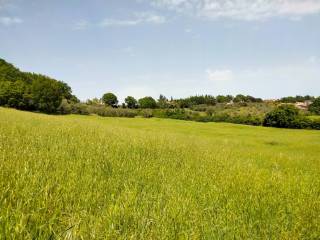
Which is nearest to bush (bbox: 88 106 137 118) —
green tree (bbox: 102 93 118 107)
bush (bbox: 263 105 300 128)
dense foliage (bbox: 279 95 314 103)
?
bush (bbox: 263 105 300 128)

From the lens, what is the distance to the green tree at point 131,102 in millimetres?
133500

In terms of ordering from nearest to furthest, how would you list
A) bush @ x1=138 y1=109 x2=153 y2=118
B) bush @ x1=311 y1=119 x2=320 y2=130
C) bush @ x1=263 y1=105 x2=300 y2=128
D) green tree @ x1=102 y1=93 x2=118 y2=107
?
bush @ x1=311 y1=119 x2=320 y2=130 → bush @ x1=263 y1=105 x2=300 y2=128 → bush @ x1=138 y1=109 x2=153 y2=118 → green tree @ x1=102 y1=93 x2=118 y2=107

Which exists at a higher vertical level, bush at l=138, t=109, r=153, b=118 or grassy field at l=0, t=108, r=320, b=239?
grassy field at l=0, t=108, r=320, b=239

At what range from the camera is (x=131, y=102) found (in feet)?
438

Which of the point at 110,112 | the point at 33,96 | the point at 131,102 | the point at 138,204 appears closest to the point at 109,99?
the point at 131,102

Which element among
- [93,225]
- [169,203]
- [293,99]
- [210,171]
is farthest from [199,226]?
[293,99]

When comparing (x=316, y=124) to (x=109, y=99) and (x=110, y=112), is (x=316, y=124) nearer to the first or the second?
(x=110, y=112)

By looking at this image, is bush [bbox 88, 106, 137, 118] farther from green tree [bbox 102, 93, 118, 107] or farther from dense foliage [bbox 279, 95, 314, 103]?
dense foliage [bbox 279, 95, 314, 103]

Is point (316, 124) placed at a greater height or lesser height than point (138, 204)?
lesser

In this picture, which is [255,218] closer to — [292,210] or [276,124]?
[292,210]

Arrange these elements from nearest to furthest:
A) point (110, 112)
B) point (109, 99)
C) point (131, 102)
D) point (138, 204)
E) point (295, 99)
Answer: point (138, 204) < point (110, 112) < point (131, 102) < point (109, 99) < point (295, 99)

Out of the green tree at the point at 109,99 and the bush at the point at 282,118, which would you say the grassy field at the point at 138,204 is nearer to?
the bush at the point at 282,118

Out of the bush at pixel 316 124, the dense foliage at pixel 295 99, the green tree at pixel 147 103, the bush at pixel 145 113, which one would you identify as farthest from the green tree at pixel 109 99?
the bush at pixel 316 124

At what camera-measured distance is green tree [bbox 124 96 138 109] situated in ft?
438
